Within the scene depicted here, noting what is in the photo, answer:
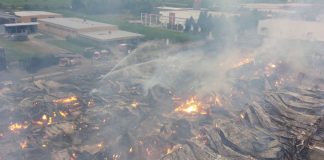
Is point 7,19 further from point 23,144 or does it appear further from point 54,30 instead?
point 23,144

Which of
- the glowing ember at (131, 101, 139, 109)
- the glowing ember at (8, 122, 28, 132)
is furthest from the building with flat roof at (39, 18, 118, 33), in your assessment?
the glowing ember at (8, 122, 28, 132)

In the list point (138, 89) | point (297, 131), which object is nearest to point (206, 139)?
point (297, 131)

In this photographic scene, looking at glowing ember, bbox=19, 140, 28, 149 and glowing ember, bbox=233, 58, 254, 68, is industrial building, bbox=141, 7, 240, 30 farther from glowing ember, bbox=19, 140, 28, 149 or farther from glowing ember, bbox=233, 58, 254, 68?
glowing ember, bbox=19, 140, 28, 149

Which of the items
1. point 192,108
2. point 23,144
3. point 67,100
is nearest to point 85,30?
point 67,100

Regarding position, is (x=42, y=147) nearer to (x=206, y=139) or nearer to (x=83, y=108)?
(x=83, y=108)

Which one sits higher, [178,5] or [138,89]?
[178,5]

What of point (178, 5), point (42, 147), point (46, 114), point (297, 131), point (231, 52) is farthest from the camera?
point (178, 5)
